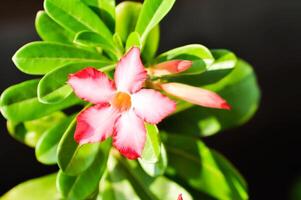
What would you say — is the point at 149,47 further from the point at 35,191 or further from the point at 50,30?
the point at 35,191

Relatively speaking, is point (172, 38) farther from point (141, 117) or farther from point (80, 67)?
point (141, 117)

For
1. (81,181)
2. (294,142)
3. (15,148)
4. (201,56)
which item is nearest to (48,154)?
(81,181)

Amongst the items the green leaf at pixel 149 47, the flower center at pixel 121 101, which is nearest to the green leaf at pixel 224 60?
the green leaf at pixel 149 47

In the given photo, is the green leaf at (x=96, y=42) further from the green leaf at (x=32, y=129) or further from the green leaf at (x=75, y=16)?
the green leaf at (x=32, y=129)

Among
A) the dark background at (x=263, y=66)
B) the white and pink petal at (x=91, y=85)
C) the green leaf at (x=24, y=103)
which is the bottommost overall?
the dark background at (x=263, y=66)

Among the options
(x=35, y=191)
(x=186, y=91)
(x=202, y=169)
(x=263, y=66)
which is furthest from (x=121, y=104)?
(x=263, y=66)

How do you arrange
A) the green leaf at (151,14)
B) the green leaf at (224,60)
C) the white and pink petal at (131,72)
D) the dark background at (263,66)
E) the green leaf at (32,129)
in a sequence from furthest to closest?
the dark background at (263,66)
the green leaf at (32,129)
the green leaf at (224,60)
the green leaf at (151,14)
the white and pink petal at (131,72)
